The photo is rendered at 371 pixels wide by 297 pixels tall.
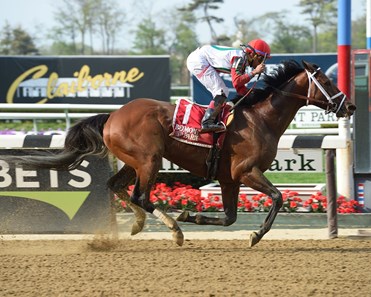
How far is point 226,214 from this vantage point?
7.44 meters

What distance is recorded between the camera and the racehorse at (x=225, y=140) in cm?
729

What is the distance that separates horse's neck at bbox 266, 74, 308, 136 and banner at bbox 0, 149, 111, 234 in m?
1.82

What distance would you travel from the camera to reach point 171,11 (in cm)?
5500

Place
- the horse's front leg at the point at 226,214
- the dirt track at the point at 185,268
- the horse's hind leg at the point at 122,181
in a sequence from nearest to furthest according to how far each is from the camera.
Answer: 1. the dirt track at the point at 185,268
2. the horse's front leg at the point at 226,214
3. the horse's hind leg at the point at 122,181

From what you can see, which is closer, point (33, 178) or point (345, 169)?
point (33, 178)

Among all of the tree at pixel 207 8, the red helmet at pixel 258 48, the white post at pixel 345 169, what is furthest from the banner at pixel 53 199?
the tree at pixel 207 8

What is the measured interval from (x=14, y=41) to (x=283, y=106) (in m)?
47.9

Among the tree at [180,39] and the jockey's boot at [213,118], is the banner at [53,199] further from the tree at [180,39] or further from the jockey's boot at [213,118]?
the tree at [180,39]

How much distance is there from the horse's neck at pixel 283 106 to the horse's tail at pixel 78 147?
5.00 feet

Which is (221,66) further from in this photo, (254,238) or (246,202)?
(246,202)

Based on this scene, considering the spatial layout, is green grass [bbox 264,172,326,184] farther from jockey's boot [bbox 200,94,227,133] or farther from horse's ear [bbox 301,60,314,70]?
jockey's boot [bbox 200,94,227,133]

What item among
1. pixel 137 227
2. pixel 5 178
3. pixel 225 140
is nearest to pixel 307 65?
pixel 225 140

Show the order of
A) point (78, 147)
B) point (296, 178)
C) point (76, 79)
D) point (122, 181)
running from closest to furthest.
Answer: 1. point (78, 147)
2. point (122, 181)
3. point (296, 178)
4. point (76, 79)

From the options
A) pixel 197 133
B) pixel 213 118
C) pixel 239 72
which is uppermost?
pixel 239 72
